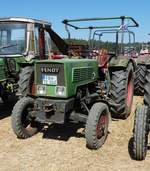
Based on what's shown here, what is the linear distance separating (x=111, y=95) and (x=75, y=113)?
137 centimetres

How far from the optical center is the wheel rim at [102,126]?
622 cm

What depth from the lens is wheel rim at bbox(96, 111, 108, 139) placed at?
622cm

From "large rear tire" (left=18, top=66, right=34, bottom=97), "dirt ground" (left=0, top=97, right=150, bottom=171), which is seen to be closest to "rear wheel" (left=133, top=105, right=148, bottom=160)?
"dirt ground" (left=0, top=97, right=150, bottom=171)

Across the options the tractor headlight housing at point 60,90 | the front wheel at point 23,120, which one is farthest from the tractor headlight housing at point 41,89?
the front wheel at point 23,120

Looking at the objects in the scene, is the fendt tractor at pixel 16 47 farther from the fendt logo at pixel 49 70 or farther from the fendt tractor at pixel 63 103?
the fendt logo at pixel 49 70

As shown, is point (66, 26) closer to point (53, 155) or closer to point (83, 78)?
point (83, 78)

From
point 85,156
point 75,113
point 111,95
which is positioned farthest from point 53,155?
point 111,95

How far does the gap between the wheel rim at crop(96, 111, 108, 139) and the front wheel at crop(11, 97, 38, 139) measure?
1.31 meters

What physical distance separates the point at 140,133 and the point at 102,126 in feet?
4.10

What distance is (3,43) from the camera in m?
9.05

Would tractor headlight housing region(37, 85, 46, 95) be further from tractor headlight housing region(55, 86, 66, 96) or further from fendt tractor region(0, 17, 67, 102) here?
fendt tractor region(0, 17, 67, 102)

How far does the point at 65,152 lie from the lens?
595cm

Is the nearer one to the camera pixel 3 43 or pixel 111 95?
pixel 111 95

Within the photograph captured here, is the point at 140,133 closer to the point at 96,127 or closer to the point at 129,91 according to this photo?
the point at 96,127
